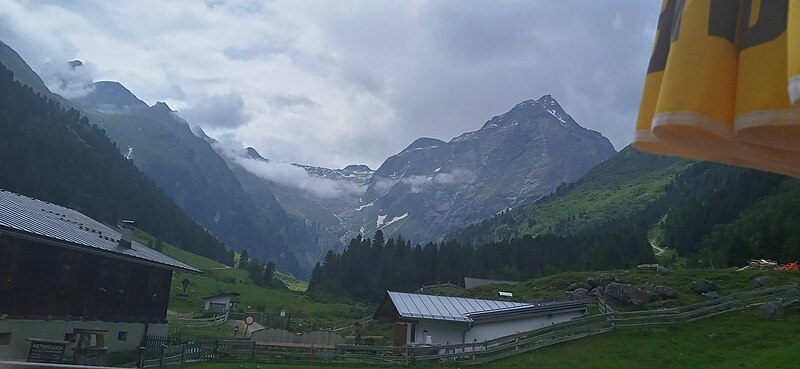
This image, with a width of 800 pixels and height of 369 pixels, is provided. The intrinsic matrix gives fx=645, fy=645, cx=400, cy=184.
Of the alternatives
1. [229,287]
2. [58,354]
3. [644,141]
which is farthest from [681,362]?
[229,287]

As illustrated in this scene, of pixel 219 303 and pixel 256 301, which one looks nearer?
pixel 219 303

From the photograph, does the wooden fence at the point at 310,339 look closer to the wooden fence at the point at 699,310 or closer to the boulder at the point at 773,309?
the wooden fence at the point at 699,310

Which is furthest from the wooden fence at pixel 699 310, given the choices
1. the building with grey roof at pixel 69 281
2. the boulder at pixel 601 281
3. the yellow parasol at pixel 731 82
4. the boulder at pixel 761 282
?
the yellow parasol at pixel 731 82

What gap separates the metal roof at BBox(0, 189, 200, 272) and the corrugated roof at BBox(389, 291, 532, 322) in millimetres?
12789

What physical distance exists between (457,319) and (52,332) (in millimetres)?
19506

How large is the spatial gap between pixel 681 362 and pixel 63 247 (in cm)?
2688

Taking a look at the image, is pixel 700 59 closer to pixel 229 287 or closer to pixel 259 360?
pixel 259 360

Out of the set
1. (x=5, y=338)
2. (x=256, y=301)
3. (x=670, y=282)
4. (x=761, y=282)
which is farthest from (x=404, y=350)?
(x=256, y=301)

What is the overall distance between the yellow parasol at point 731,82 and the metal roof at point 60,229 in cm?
2458

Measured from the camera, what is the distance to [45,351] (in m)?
16.0

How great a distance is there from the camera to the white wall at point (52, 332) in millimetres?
24312

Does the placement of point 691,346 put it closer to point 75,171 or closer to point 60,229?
point 60,229

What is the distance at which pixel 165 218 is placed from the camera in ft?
544

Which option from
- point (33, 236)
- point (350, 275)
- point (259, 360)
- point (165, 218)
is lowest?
point (259, 360)
